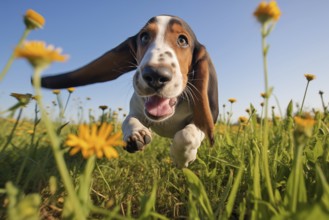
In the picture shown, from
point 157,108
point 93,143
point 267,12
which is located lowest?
point 93,143

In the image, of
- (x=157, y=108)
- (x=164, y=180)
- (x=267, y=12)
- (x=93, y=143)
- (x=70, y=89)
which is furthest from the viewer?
(x=70, y=89)

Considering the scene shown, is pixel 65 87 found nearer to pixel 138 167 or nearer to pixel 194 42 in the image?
pixel 138 167

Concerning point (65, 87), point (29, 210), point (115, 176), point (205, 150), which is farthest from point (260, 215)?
point (65, 87)

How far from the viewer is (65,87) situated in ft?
11.3

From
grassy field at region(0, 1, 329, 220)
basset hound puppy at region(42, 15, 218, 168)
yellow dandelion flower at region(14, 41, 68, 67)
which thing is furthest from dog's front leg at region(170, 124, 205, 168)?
yellow dandelion flower at region(14, 41, 68, 67)

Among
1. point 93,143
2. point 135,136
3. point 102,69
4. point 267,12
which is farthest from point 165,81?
point 93,143

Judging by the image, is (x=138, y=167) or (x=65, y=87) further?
(x=65, y=87)

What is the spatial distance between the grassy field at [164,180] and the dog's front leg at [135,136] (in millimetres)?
241

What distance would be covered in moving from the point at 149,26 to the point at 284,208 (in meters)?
2.19

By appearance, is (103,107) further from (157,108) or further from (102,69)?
(157,108)

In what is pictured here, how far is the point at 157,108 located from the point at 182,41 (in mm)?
716

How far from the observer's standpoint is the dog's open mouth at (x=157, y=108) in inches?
108

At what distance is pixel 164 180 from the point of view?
7.78 feet

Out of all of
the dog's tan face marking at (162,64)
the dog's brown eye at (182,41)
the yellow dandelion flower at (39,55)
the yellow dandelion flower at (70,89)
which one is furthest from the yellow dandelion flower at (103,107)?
the yellow dandelion flower at (39,55)
